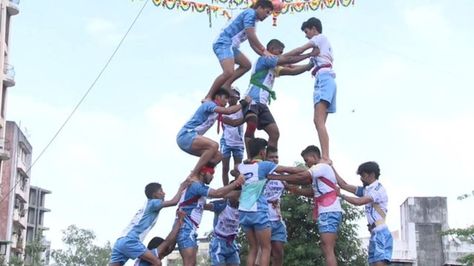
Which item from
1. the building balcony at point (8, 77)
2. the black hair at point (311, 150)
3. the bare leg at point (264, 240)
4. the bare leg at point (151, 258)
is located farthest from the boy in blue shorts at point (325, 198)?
the building balcony at point (8, 77)

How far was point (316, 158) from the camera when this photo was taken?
1148 cm

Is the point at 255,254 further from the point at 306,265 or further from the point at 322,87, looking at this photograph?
the point at 306,265

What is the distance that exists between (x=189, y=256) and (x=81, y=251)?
6761 cm

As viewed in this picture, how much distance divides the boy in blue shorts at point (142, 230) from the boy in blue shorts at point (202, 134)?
0.49m

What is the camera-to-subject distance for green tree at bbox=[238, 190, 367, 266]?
76.7 ft

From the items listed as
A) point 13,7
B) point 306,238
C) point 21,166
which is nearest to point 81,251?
point 21,166

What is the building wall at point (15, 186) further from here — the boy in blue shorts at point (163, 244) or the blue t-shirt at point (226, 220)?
the blue t-shirt at point (226, 220)

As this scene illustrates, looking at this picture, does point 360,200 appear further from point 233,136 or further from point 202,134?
point 233,136

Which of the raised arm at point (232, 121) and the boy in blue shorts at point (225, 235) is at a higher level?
the raised arm at point (232, 121)

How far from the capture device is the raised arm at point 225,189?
435 inches

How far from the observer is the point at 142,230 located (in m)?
11.9

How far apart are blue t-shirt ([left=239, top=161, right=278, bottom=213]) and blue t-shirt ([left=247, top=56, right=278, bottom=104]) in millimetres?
1673

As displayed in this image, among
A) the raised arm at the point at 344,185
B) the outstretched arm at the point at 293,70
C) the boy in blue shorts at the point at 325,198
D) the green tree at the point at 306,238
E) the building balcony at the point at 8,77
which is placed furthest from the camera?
the building balcony at the point at 8,77

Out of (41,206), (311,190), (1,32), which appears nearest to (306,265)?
(311,190)
